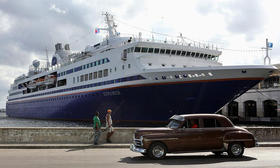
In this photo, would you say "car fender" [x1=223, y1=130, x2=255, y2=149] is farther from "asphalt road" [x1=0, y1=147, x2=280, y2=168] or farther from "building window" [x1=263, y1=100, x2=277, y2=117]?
"building window" [x1=263, y1=100, x2=277, y2=117]

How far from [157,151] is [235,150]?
3.18 m

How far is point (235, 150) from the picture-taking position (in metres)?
11.1

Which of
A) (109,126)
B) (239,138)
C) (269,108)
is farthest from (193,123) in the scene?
(269,108)

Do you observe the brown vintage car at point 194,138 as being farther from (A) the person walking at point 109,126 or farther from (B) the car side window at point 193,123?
(A) the person walking at point 109,126

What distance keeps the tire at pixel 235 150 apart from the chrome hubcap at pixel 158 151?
8.91 feet

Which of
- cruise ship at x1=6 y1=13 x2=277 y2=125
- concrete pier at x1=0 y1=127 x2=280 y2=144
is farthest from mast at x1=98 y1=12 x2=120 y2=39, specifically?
concrete pier at x1=0 y1=127 x2=280 y2=144

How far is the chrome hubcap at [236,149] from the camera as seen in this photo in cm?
1103

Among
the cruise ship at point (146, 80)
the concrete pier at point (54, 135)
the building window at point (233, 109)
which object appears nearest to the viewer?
the concrete pier at point (54, 135)

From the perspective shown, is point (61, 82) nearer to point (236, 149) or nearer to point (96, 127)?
point (96, 127)

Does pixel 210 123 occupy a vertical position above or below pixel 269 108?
below

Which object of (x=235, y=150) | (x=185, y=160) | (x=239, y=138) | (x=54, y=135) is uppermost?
(x=239, y=138)

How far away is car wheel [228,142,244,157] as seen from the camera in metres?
11.0

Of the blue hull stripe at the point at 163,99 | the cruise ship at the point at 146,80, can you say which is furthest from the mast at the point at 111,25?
the blue hull stripe at the point at 163,99

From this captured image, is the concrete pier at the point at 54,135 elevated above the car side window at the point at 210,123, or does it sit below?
below
